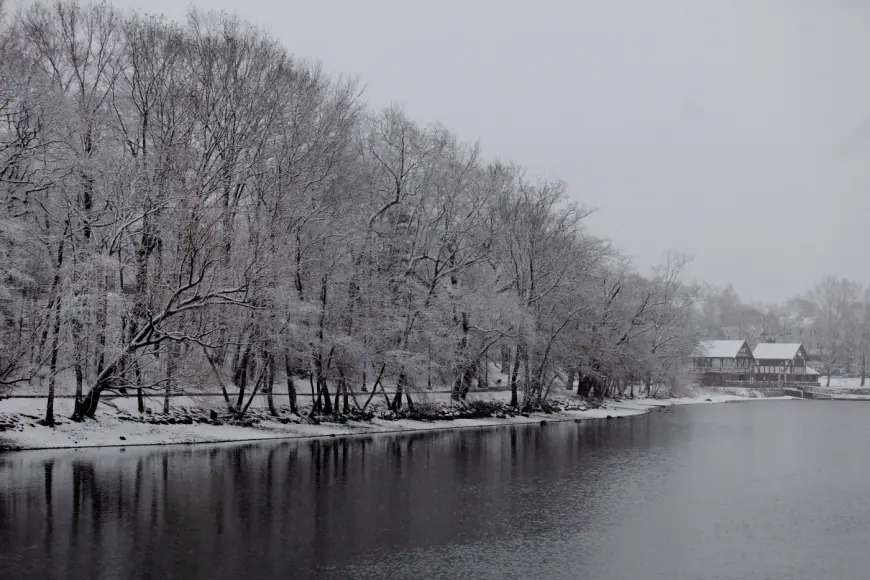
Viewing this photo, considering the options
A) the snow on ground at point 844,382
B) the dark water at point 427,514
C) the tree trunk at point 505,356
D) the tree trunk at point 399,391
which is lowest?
the snow on ground at point 844,382

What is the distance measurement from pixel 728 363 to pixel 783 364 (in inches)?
372

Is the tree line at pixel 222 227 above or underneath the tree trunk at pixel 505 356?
above

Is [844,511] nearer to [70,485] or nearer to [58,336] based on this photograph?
[70,485]

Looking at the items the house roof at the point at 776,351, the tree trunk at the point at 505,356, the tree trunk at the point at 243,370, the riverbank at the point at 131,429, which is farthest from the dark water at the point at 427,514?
the house roof at the point at 776,351

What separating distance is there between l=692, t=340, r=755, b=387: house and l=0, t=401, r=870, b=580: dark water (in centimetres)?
9813

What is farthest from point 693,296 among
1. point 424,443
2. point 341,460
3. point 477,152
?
point 341,460

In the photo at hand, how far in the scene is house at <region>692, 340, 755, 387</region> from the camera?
131 m

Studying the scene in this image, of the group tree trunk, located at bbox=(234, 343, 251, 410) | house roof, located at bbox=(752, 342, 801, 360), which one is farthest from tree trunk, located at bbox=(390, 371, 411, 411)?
house roof, located at bbox=(752, 342, 801, 360)

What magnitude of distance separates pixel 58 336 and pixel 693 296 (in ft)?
237

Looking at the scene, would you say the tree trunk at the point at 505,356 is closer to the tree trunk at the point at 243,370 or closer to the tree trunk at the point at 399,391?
the tree trunk at the point at 399,391

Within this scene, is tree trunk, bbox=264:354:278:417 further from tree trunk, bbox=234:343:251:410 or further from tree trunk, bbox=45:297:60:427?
tree trunk, bbox=45:297:60:427

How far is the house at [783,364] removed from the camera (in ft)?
444

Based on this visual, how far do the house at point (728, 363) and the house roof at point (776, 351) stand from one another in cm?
375

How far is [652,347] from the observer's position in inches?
2995
